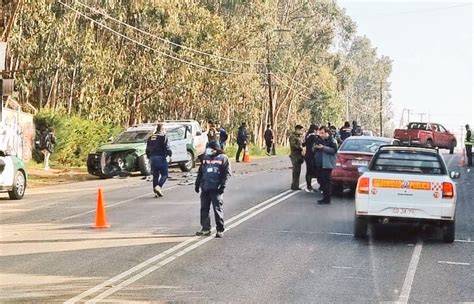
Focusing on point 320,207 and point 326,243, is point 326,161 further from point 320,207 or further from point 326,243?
point 326,243

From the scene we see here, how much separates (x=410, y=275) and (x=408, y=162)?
3.60m

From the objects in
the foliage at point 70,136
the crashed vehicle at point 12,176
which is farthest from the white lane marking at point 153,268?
the foliage at point 70,136

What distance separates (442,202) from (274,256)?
9.96 feet

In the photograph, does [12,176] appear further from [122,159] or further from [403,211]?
[403,211]

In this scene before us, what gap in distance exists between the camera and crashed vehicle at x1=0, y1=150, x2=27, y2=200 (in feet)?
60.2

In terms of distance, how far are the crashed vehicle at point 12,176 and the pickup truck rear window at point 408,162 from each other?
30.8 ft

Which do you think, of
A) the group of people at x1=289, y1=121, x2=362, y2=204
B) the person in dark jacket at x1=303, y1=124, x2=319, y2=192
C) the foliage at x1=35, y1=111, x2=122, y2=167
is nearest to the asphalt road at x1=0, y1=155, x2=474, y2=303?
the group of people at x1=289, y1=121, x2=362, y2=204

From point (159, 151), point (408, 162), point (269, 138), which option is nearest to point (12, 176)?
point (159, 151)

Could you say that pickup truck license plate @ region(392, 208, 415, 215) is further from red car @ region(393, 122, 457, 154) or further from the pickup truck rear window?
red car @ region(393, 122, 457, 154)

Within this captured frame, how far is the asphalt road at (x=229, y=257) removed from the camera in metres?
8.55

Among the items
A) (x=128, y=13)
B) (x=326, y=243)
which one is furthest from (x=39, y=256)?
(x=128, y=13)

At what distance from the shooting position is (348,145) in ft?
64.2

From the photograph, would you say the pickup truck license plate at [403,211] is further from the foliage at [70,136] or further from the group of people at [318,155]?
the foliage at [70,136]

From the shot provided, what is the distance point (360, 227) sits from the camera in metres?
12.6
